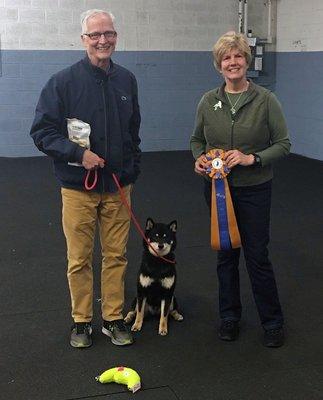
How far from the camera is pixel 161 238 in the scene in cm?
285

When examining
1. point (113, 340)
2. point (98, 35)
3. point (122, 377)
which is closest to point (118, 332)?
point (113, 340)

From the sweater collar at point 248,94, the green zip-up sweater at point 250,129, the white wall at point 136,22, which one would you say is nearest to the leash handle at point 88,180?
the green zip-up sweater at point 250,129

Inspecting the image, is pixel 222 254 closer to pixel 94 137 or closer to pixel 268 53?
pixel 94 137

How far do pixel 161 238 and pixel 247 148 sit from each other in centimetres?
Result: 63

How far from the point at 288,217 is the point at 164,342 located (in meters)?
2.69

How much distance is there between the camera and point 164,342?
2779 mm

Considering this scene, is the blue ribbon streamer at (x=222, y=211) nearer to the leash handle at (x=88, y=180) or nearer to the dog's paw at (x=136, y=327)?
the leash handle at (x=88, y=180)

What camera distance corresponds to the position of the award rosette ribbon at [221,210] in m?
2.60

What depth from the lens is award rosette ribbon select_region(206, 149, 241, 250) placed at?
2.60 metres

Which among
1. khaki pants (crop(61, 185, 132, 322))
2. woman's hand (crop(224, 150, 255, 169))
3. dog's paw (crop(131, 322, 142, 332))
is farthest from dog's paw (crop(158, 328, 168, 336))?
woman's hand (crop(224, 150, 255, 169))

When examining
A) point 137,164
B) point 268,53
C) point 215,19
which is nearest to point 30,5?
point 215,19

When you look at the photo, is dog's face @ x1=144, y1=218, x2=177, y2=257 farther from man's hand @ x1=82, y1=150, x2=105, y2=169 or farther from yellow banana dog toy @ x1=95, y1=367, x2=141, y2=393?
yellow banana dog toy @ x1=95, y1=367, x2=141, y2=393

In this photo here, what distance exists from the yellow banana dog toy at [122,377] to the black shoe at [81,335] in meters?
0.32

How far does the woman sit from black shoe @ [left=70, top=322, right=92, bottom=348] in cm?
66
